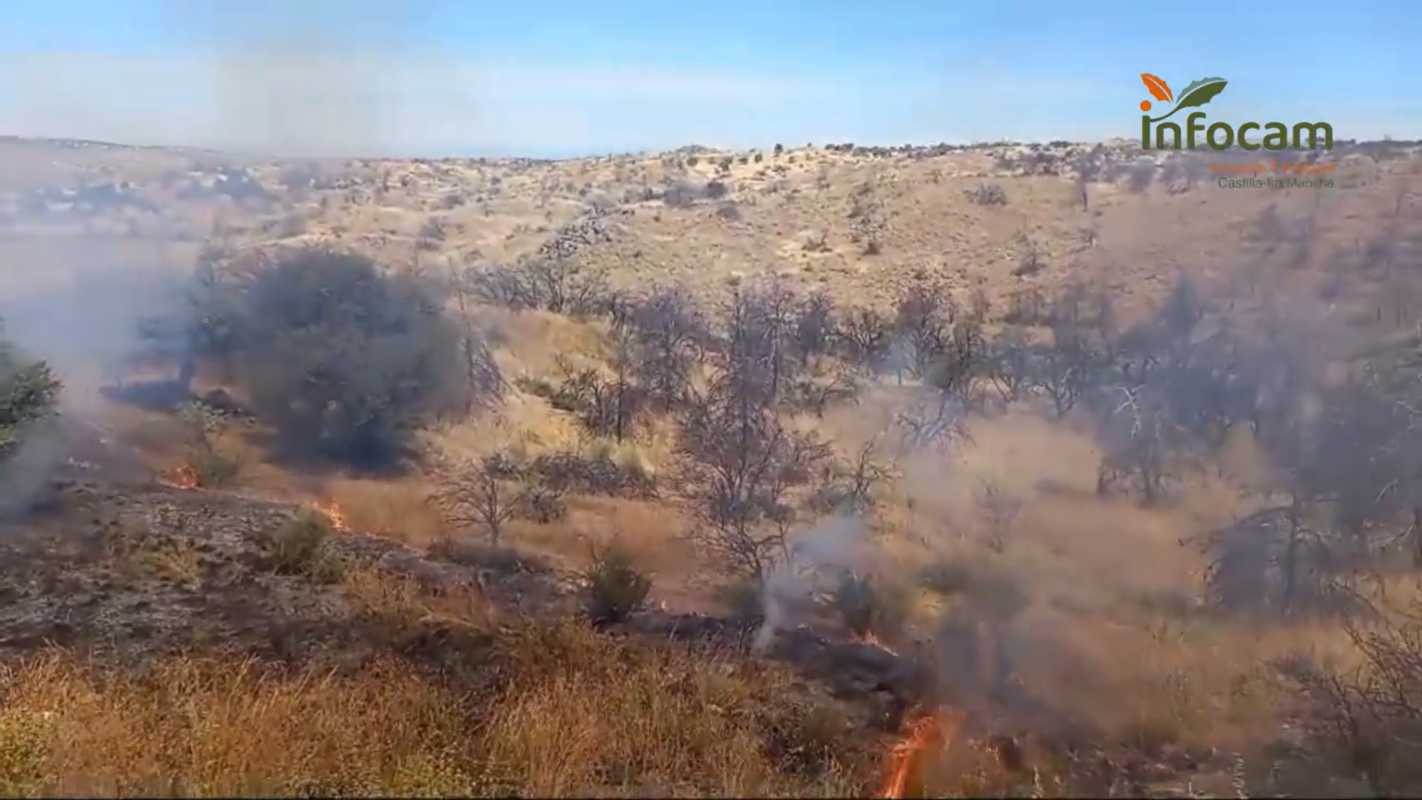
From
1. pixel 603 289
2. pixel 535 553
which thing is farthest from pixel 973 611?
pixel 603 289

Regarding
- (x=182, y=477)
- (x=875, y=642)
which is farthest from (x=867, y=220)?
(x=875, y=642)

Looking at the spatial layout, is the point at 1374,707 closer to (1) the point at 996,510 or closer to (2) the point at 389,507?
(1) the point at 996,510

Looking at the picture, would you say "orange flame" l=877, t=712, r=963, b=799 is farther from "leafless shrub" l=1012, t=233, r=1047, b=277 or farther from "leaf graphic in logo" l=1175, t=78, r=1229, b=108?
"leafless shrub" l=1012, t=233, r=1047, b=277

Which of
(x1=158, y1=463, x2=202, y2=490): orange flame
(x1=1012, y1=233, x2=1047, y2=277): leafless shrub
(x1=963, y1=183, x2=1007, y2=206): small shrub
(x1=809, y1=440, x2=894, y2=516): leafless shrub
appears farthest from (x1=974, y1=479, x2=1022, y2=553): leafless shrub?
(x1=963, y1=183, x2=1007, y2=206): small shrub

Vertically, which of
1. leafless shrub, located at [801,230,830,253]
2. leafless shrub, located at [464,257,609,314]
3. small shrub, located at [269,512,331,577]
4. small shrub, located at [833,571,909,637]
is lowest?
small shrub, located at [833,571,909,637]

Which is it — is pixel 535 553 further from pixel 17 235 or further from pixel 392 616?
pixel 17 235
